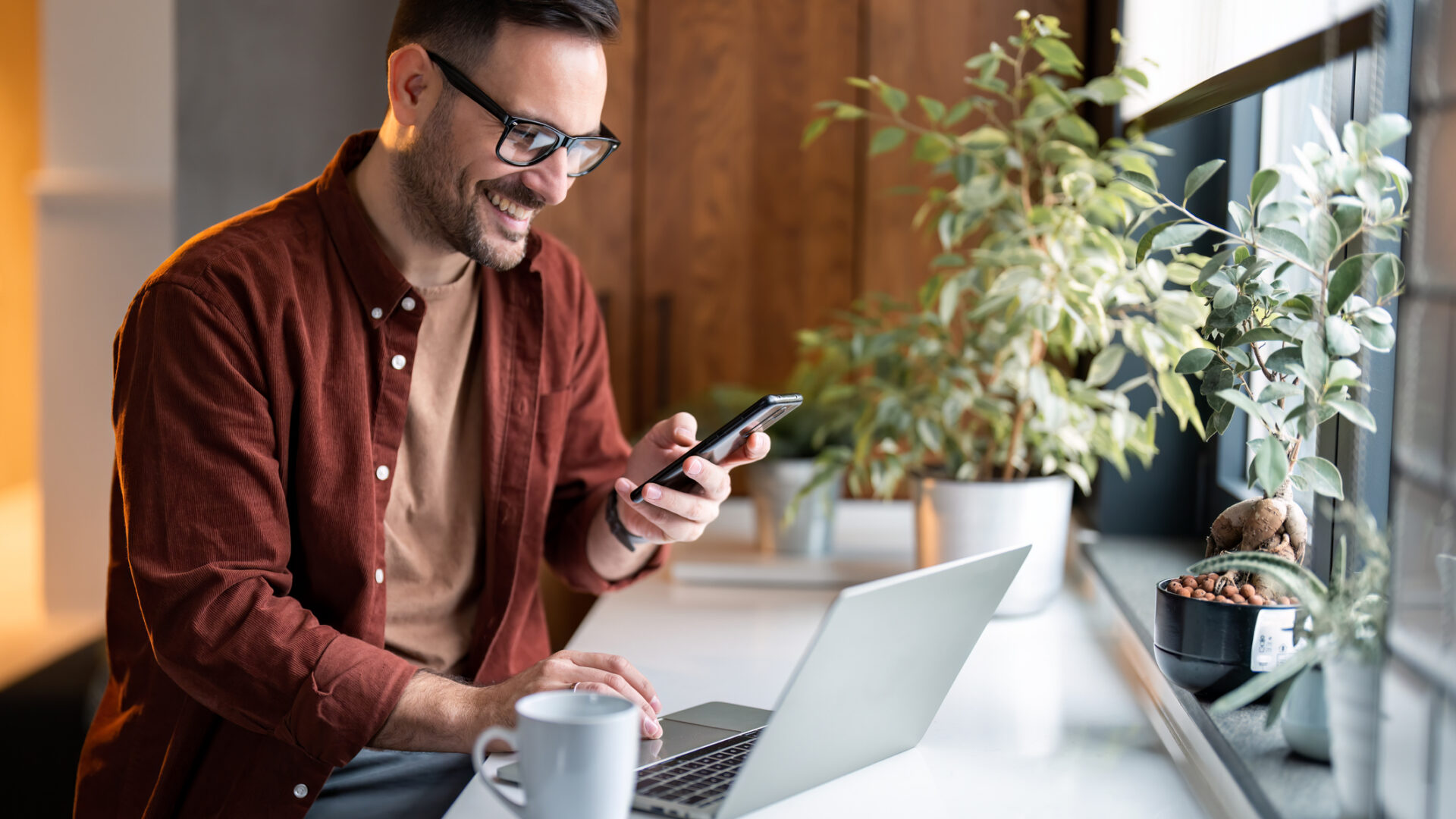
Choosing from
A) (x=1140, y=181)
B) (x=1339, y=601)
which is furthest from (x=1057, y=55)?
(x=1339, y=601)

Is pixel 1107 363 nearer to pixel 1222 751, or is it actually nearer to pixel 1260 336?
pixel 1260 336

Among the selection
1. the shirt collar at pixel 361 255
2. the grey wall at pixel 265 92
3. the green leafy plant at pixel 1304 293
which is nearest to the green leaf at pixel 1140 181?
the green leafy plant at pixel 1304 293

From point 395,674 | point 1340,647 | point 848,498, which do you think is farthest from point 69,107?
point 1340,647

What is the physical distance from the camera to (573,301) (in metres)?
1.48

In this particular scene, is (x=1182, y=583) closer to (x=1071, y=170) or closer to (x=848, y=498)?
(x=1071, y=170)

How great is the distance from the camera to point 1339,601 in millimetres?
724

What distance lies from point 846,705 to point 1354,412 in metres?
0.41

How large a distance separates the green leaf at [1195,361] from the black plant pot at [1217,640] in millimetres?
191

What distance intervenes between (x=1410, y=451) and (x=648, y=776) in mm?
538

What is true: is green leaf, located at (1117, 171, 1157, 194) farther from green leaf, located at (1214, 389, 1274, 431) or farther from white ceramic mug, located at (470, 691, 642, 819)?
white ceramic mug, located at (470, 691, 642, 819)

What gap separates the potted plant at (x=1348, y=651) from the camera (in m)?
0.63

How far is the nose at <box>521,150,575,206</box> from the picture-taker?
123 centimetres

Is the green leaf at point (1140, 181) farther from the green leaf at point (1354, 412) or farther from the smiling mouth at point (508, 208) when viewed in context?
the smiling mouth at point (508, 208)

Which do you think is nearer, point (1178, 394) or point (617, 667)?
point (617, 667)
